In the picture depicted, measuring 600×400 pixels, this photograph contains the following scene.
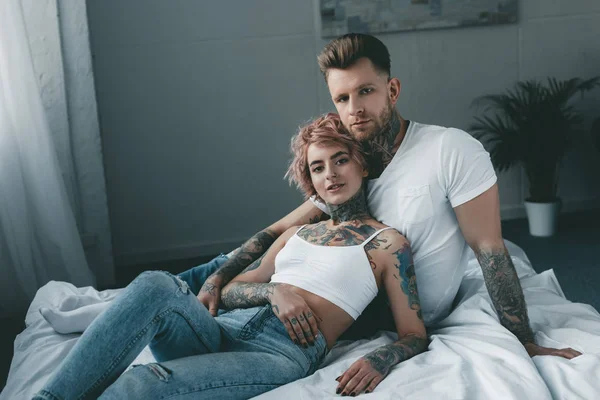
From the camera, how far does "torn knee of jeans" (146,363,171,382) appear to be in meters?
1.53

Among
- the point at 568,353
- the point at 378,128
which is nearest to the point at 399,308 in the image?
the point at 568,353

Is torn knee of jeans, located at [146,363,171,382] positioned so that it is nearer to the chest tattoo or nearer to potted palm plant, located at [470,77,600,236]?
the chest tattoo

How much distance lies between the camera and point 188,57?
3.97 meters

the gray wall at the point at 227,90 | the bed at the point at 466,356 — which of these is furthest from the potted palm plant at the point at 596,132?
the bed at the point at 466,356

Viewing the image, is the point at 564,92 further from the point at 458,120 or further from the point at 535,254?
the point at 535,254

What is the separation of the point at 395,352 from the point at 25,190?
2263 millimetres

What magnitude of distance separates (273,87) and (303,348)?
8.39ft

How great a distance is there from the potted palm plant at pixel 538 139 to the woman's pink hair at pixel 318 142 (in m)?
2.31

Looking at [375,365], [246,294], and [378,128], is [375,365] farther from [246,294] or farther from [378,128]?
[378,128]

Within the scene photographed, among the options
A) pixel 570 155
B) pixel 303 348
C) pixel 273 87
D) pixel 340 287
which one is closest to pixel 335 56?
pixel 340 287

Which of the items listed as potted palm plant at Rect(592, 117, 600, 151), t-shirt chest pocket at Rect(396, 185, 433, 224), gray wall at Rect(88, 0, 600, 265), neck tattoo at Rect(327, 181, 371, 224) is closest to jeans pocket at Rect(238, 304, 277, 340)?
neck tattoo at Rect(327, 181, 371, 224)

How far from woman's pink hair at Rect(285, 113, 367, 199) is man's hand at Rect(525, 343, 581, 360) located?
68cm

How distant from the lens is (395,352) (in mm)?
1705

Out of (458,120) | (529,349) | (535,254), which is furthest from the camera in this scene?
(458,120)
